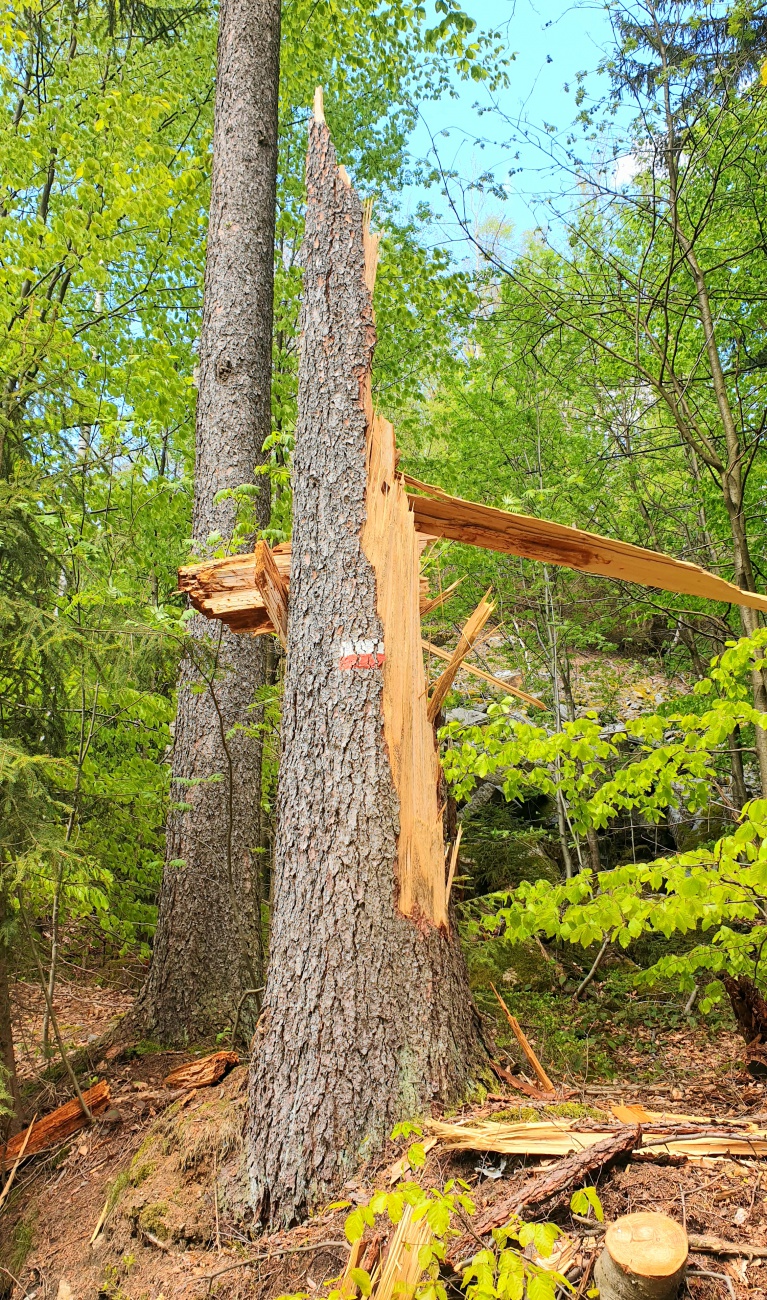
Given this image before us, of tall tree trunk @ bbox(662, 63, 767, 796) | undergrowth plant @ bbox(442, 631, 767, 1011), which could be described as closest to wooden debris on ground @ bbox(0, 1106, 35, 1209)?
undergrowth plant @ bbox(442, 631, 767, 1011)

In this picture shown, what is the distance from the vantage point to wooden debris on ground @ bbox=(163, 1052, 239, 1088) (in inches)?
137

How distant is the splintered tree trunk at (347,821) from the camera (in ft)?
8.17

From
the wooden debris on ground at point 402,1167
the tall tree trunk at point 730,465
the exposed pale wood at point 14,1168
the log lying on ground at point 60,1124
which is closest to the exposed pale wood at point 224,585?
the wooden debris on ground at point 402,1167

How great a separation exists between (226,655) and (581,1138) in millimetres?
3113

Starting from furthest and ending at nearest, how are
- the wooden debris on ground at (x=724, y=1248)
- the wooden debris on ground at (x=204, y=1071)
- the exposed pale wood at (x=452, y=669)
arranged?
the wooden debris on ground at (x=204, y=1071), the exposed pale wood at (x=452, y=669), the wooden debris on ground at (x=724, y=1248)

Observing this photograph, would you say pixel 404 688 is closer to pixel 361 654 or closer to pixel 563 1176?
pixel 361 654

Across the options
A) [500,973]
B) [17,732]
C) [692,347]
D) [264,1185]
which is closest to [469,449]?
[692,347]

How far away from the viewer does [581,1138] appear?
A: 7.36 feet

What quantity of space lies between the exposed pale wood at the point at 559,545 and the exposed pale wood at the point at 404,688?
219 mm

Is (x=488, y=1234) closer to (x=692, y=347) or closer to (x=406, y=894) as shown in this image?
(x=406, y=894)

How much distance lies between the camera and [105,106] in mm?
6965

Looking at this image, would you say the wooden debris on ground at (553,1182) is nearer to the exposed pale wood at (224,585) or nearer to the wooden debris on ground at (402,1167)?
the wooden debris on ground at (402,1167)

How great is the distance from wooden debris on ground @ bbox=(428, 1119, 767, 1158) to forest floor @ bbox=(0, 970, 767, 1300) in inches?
1.8

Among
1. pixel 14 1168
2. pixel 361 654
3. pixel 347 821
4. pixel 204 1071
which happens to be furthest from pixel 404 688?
pixel 14 1168
